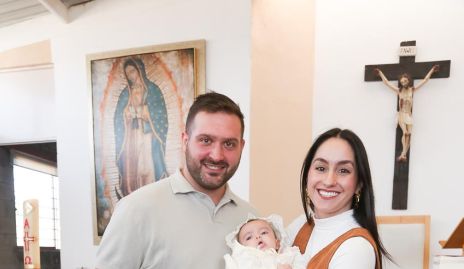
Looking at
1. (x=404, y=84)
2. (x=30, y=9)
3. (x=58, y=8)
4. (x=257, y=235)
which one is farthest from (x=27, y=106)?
(x=404, y=84)

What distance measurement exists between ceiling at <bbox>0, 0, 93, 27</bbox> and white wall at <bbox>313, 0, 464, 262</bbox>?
7.73 ft

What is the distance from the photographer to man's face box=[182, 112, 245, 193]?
1299 mm

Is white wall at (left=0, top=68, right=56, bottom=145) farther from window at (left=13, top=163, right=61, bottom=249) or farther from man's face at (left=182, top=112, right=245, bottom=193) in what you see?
man's face at (left=182, top=112, right=245, bottom=193)

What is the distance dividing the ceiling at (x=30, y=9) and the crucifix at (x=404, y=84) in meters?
2.80

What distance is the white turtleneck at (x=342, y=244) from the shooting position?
44.2 inches

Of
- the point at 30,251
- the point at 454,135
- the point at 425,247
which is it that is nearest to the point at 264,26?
the point at 454,135

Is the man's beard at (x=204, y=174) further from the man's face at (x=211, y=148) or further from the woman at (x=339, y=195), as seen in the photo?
the woman at (x=339, y=195)

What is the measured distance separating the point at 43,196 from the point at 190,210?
3.41 metres

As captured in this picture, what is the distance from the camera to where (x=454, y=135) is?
3064 millimetres

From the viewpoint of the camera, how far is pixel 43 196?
13.2ft

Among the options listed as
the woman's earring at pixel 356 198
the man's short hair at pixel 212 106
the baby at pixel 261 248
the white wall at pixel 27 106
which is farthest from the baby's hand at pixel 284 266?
the white wall at pixel 27 106

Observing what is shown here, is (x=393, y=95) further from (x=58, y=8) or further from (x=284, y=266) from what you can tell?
(x=58, y=8)

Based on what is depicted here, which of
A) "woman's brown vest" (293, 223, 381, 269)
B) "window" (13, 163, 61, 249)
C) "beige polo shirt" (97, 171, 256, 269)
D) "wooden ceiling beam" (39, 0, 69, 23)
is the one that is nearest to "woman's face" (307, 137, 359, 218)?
"woman's brown vest" (293, 223, 381, 269)

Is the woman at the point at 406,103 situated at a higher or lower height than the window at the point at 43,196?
higher
